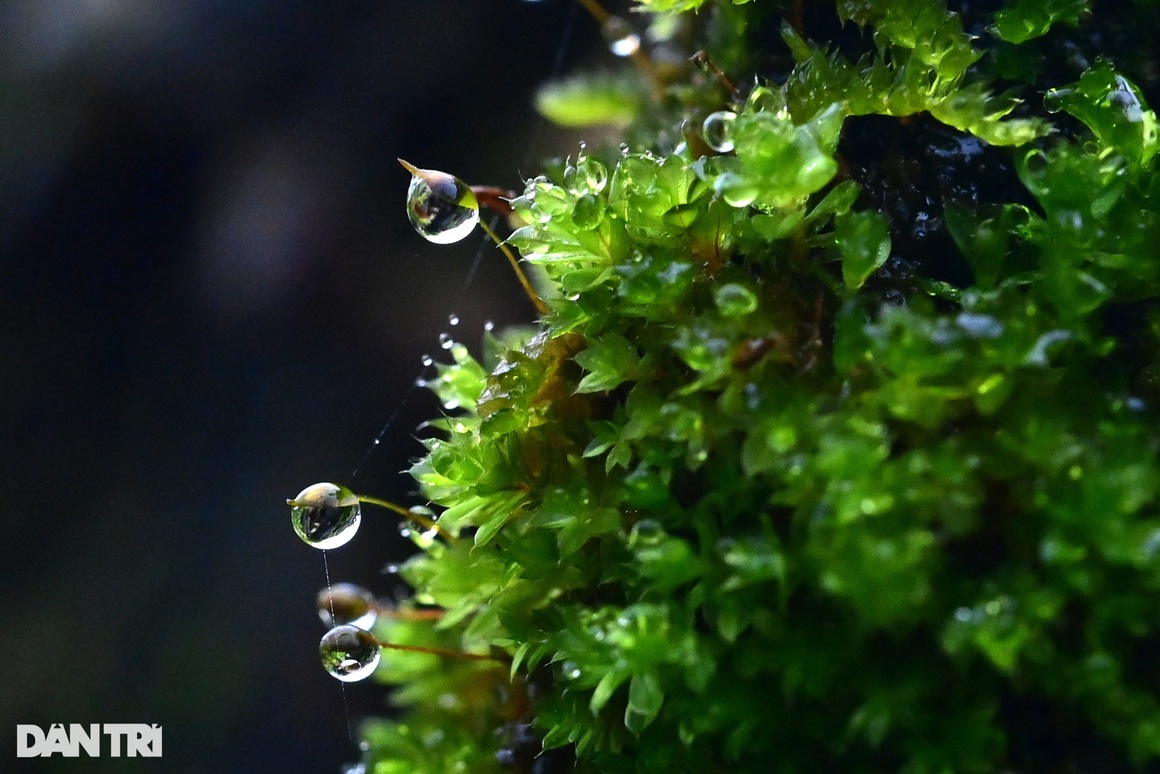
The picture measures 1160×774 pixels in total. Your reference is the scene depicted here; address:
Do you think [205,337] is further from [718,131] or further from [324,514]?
[718,131]

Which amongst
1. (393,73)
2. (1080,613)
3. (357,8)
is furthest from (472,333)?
(1080,613)

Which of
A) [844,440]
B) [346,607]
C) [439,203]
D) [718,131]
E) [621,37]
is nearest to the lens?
[844,440]

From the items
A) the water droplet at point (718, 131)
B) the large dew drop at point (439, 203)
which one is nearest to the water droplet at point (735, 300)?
the water droplet at point (718, 131)

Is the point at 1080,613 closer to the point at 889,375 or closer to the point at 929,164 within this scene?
the point at 889,375

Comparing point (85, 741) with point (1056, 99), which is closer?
point (1056, 99)

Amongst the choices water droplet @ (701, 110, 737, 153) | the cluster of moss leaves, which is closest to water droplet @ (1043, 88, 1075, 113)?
the cluster of moss leaves

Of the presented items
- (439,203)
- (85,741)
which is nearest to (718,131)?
(439,203)
